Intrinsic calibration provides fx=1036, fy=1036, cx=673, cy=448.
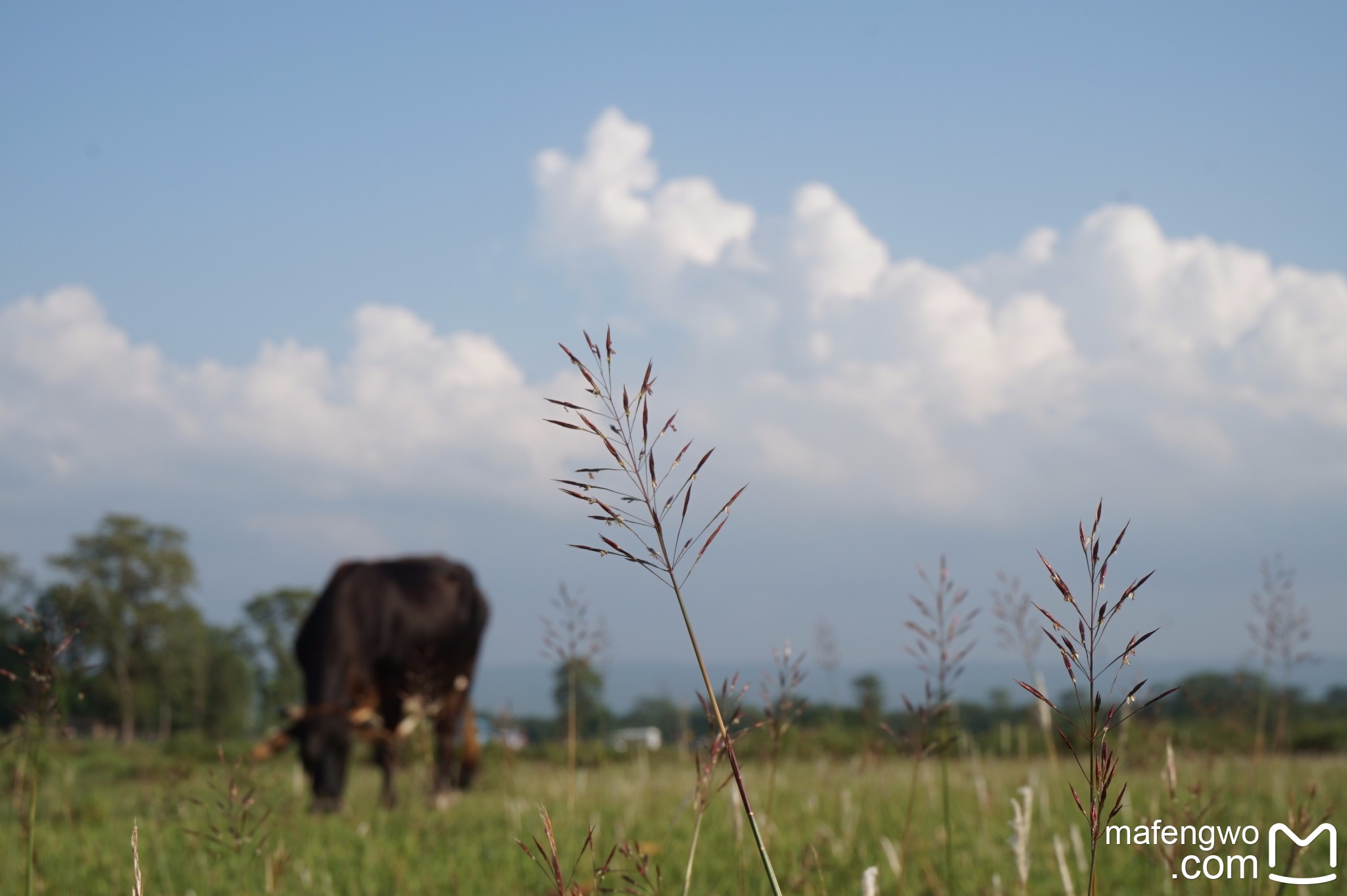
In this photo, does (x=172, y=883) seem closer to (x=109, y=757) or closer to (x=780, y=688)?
(x=780, y=688)

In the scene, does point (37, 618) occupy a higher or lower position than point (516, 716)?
higher

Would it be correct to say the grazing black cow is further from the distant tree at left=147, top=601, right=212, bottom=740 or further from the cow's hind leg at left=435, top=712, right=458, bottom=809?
the distant tree at left=147, top=601, right=212, bottom=740

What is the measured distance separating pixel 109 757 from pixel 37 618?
2079 centimetres

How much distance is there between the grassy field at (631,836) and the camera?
12.8 feet

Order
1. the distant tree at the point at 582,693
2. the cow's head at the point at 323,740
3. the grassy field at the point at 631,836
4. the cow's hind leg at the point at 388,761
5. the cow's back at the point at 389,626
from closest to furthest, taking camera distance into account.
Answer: the distant tree at the point at 582,693 < the grassy field at the point at 631,836 < the cow's hind leg at the point at 388,761 < the cow's head at the point at 323,740 < the cow's back at the point at 389,626

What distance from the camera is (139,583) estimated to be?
5241 centimetres

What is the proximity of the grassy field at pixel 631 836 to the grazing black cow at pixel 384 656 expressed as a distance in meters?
1.32

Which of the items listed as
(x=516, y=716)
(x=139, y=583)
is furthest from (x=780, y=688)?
(x=139, y=583)

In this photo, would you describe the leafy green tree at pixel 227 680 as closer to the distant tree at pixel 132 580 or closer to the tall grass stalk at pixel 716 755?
the distant tree at pixel 132 580

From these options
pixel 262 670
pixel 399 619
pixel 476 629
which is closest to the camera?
pixel 399 619

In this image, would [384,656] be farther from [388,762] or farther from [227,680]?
[227,680]

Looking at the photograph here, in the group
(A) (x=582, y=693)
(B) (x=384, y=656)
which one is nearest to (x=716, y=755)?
(A) (x=582, y=693)

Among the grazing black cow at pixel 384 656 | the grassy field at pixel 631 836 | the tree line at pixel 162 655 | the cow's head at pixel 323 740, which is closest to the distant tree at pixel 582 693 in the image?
the grassy field at pixel 631 836

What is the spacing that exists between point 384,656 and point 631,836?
768 cm
